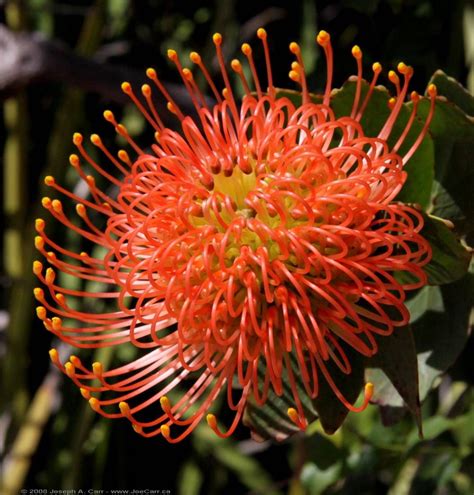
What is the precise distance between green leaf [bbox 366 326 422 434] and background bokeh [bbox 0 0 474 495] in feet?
0.99

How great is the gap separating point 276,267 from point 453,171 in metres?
0.20

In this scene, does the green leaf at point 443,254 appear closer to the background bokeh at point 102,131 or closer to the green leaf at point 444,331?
the green leaf at point 444,331

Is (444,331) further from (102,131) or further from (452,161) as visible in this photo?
(102,131)

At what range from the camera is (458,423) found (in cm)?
95

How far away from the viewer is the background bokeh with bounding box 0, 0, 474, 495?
1.18 meters

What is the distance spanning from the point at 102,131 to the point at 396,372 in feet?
3.78

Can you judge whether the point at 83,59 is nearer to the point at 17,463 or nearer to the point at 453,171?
the point at 453,171

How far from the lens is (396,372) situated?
74 cm

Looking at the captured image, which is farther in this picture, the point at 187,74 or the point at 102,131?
the point at 102,131

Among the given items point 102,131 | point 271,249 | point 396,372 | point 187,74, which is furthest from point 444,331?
point 102,131

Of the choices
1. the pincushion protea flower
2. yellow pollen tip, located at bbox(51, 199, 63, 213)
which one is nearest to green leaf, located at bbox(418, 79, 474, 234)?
the pincushion protea flower

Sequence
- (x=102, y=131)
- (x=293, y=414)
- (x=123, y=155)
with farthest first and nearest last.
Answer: (x=102, y=131), (x=123, y=155), (x=293, y=414)

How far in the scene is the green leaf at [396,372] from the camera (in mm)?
719

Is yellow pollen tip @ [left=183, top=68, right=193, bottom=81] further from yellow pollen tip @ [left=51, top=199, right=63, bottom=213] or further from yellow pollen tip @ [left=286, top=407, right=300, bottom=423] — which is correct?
yellow pollen tip @ [left=286, top=407, right=300, bottom=423]
